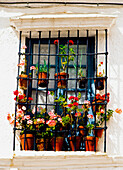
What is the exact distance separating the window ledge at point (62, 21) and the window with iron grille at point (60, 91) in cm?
12

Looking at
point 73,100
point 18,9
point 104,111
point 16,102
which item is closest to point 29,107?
point 16,102

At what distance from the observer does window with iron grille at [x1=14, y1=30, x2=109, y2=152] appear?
5578 mm

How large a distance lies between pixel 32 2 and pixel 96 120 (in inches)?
82.6

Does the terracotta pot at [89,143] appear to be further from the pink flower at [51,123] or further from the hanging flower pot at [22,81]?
the hanging flower pot at [22,81]

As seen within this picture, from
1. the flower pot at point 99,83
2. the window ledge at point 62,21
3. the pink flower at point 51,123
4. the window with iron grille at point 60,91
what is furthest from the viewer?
the window ledge at point 62,21

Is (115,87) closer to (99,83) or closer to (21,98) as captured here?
(99,83)

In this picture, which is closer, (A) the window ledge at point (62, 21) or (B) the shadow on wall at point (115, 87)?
(B) the shadow on wall at point (115, 87)

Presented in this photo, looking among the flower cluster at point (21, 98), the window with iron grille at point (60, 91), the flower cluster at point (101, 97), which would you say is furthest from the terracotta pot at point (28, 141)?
the flower cluster at point (101, 97)

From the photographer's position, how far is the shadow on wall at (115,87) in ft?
18.2

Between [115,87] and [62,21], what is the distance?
4.23ft

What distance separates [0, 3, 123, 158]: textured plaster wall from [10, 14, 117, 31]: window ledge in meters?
0.14

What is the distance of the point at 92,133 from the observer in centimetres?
573

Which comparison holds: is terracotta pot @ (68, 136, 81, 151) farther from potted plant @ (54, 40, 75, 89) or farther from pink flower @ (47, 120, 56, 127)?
potted plant @ (54, 40, 75, 89)

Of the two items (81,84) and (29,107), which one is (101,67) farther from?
(29,107)
